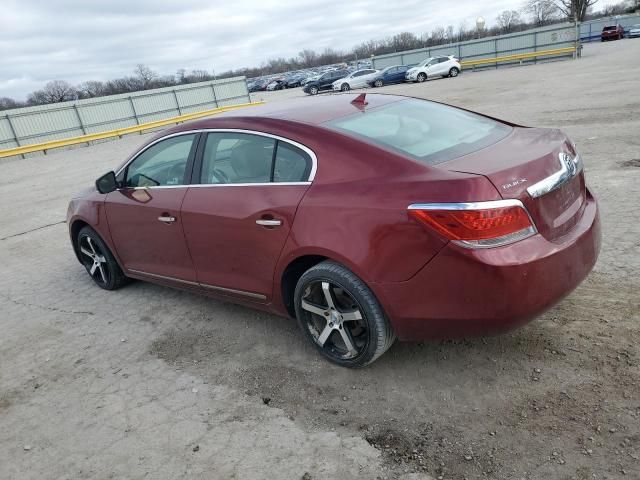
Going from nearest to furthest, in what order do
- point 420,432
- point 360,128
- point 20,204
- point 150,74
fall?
1. point 420,432
2. point 360,128
3. point 20,204
4. point 150,74

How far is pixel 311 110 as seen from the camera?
138 inches

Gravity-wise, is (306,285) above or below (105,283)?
above

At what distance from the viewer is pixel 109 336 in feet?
13.6

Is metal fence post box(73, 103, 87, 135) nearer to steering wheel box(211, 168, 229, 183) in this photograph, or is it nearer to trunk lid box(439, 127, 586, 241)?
steering wheel box(211, 168, 229, 183)

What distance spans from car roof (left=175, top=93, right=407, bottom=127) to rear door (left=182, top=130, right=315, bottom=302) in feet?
0.56

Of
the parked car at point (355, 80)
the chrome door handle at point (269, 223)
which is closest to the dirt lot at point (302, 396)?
the chrome door handle at point (269, 223)

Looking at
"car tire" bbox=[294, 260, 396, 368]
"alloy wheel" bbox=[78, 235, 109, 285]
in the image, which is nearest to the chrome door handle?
"car tire" bbox=[294, 260, 396, 368]

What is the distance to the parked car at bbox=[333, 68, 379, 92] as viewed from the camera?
120 feet

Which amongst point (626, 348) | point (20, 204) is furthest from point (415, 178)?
point (20, 204)

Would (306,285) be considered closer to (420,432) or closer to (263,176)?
(263,176)

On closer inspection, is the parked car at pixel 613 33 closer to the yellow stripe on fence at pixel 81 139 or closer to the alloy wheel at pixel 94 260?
the yellow stripe on fence at pixel 81 139

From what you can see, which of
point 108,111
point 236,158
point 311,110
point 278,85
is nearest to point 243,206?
point 236,158

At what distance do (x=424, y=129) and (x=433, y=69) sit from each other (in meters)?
34.4

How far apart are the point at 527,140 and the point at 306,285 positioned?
5.42 feet
